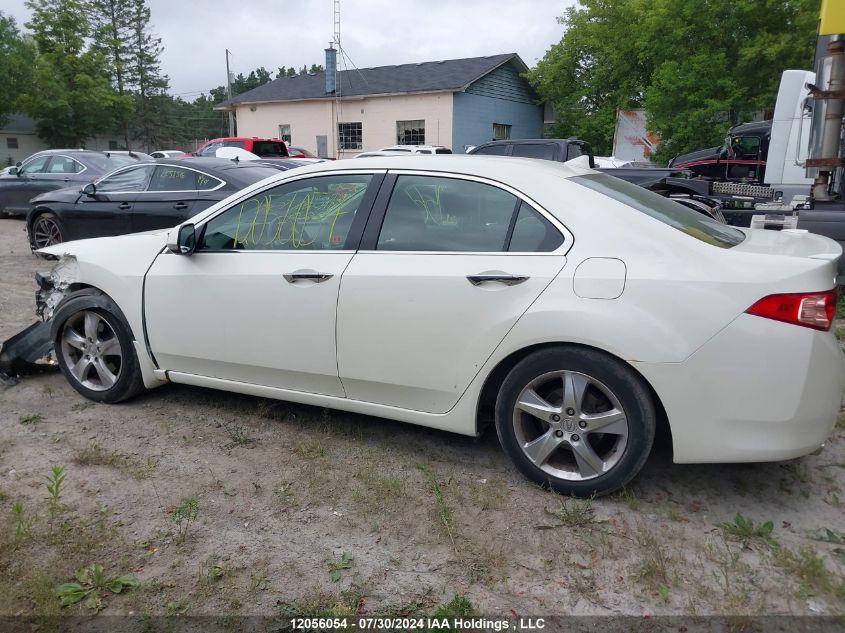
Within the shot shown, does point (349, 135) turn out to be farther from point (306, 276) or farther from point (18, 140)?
point (18, 140)

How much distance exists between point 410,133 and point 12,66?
2351 centimetres

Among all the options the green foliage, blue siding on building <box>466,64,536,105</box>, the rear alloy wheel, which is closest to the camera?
the rear alloy wheel

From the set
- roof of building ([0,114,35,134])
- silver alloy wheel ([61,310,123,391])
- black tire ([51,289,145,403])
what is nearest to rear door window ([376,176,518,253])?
black tire ([51,289,145,403])

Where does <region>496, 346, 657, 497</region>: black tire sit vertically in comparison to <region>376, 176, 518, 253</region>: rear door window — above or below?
below

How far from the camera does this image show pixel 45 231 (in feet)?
30.8

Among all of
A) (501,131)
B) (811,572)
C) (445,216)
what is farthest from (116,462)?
(501,131)

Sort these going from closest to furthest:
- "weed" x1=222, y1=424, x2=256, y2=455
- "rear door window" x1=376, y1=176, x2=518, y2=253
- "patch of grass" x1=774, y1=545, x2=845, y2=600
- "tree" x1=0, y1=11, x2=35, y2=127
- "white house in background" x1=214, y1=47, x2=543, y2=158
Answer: "patch of grass" x1=774, y1=545, x2=845, y2=600, "rear door window" x1=376, y1=176, x2=518, y2=253, "weed" x1=222, y1=424, x2=256, y2=455, "white house in background" x1=214, y1=47, x2=543, y2=158, "tree" x1=0, y1=11, x2=35, y2=127

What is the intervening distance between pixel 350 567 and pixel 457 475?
923 mm

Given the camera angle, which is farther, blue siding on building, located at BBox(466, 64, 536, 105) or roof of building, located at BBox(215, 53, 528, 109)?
blue siding on building, located at BBox(466, 64, 536, 105)

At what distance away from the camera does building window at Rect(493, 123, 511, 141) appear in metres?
30.0

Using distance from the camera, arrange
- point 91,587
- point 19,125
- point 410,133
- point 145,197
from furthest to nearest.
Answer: point 19,125 < point 410,133 < point 145,197 < point 91,587

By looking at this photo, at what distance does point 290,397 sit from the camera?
3887 millimetres

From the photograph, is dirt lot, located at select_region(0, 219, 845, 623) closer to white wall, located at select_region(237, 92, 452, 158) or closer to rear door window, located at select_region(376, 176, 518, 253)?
rear door window, located at select_region(376, 176, 518, 253)

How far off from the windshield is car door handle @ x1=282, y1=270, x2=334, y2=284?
139 cm
